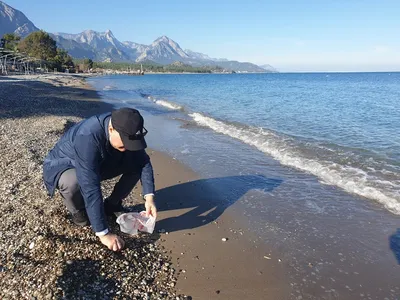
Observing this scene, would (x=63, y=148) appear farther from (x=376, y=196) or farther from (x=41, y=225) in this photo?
(x=376, y=196)

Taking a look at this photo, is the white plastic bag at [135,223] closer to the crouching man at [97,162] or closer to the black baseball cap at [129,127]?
the crouching man at [97,162]

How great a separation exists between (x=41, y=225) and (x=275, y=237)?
11.8 ft

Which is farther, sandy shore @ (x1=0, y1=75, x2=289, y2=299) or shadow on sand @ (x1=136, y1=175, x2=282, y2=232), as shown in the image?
shadow on sand @ (x1=136, y1=175, x2=282, y2=232)

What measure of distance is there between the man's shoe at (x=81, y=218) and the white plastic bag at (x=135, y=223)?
0.50 meters

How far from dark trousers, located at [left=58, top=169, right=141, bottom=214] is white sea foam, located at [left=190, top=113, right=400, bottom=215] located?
5.13 metres

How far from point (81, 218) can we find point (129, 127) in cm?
194

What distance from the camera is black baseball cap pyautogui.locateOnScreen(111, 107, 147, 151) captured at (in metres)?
3.33

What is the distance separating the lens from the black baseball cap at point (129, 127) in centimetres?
333

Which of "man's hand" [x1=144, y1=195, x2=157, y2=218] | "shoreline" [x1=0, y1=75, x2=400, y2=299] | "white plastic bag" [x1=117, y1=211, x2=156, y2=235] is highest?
"man's hand" [x1=144, y1=195, x2=157, y2=218]

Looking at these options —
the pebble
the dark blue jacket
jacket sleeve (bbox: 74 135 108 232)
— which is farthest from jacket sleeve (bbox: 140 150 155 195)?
jacket sleeve (bbox: 74 135 108 232)

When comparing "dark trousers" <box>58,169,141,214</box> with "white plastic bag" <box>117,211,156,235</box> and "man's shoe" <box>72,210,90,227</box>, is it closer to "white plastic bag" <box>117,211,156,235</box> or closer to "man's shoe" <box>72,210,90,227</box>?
"man's shoe" <box>72,210,90,227</box>

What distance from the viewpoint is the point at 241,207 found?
6.15m

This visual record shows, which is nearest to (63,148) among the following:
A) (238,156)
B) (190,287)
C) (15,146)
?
(190,287)

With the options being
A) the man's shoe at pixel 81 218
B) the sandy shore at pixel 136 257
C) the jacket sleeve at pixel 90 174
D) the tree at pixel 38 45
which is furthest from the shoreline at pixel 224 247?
the tree at pixel 38 45
